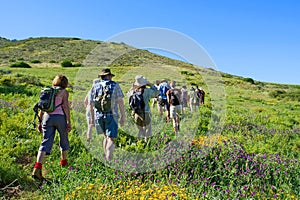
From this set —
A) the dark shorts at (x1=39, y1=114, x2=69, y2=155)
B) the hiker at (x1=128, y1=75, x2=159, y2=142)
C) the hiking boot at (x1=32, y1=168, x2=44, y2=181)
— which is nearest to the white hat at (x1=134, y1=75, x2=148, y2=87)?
the hiker at (x1=128, y1=75, x2=159, y2=142)

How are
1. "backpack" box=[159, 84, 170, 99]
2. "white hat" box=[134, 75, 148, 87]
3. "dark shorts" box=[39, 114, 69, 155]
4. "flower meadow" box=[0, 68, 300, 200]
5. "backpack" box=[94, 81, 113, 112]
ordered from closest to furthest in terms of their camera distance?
"flower meadow" box=[0, 68, 300, 200] → "dark shorts" box=[39, 114, 69, 155] → "backpack" box=[94, 81, 113, 112] → "white hat" box=[134, 75, 148, 87] → "backpack" box=[159, 84, 170, 99]

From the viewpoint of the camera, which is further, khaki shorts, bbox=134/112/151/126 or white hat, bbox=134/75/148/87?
khaki shorts, bbox=134/112/151/126

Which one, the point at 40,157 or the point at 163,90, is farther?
the point at 163,90

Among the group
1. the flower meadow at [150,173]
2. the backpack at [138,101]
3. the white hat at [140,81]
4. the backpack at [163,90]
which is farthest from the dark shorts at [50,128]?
the backpack at [163,90]

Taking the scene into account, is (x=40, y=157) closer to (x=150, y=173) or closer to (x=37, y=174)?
(x=37, y=174)

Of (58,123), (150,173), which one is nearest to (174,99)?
(150,173)

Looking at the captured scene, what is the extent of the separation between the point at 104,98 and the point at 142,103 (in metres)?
2.08

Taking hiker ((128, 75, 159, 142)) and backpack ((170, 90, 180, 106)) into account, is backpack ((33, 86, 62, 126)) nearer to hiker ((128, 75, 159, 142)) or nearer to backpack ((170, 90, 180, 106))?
hiker ((128, 75, 159, 142))

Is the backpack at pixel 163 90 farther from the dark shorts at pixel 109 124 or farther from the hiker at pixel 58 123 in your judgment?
the hiker at pixel 58 123

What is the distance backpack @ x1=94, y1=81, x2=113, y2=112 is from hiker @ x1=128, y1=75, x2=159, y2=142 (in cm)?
182

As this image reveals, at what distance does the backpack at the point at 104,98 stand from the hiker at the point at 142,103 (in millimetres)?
1824

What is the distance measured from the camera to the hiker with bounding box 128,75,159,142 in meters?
8.22

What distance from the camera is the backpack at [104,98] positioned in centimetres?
632

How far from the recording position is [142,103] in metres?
8.27
